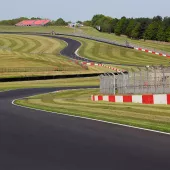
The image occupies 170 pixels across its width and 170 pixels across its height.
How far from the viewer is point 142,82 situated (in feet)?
91.7

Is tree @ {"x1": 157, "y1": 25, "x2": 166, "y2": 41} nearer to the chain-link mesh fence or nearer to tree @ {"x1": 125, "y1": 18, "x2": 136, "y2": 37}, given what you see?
tree @ {"x1": 125, "y1": 18, "x2": 136, "y2": 37}

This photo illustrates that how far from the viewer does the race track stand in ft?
29.2

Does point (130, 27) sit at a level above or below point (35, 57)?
above

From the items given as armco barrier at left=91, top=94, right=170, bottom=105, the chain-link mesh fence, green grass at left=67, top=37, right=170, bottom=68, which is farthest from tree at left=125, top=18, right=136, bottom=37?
armco barrier at left=91, top=94, right=170, bottom=105

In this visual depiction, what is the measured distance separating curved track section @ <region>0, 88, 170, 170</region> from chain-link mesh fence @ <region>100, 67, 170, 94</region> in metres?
10.1

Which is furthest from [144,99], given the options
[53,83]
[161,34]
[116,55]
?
[161,34]

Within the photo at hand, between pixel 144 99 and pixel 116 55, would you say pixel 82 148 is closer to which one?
pixel 144 99

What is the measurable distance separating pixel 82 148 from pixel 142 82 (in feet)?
57.5

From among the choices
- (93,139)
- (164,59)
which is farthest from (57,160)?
(164,59)

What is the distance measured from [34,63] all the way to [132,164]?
3134 inches

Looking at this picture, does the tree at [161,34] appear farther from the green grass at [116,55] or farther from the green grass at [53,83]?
the green grass at [53,83]

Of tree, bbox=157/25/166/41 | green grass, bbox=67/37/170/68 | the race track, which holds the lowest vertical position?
green grass, bbox=67/37/170/68

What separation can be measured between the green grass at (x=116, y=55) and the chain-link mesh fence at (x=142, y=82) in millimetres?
Answer: 64636

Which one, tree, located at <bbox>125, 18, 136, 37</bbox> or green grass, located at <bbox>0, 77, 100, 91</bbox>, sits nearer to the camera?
green grass, located at <bbox>0, 77, 100, 91</bbox>
